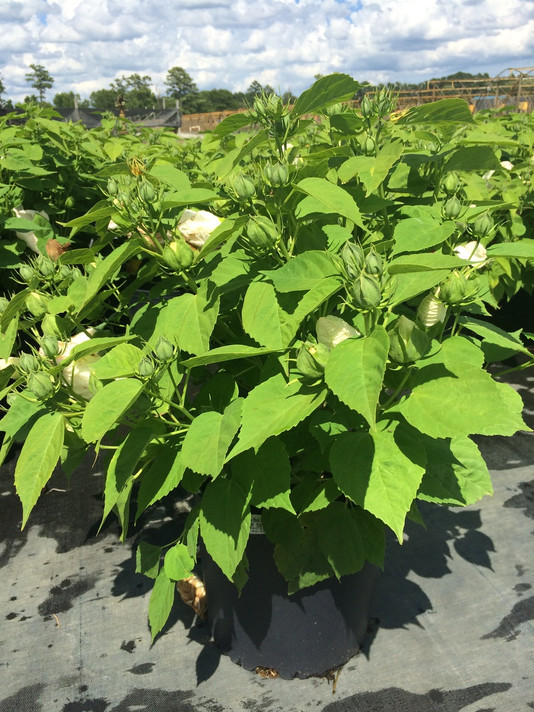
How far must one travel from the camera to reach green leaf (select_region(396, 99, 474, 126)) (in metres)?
1.37

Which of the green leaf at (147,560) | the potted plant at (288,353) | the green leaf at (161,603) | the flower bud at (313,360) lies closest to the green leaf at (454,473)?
the potted plant at (288,353)

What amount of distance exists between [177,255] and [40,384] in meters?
0.42

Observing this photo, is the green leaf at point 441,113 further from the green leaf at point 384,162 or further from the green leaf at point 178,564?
the green leaf at point 178,564

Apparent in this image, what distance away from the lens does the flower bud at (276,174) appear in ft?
4.00

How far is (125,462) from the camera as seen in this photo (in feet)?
4.33

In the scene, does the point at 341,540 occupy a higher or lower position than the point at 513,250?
lower

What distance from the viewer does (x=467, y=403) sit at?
3.60 ft

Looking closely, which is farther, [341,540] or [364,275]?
[341,540]

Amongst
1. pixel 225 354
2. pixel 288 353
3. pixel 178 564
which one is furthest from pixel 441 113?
pixel 178 564

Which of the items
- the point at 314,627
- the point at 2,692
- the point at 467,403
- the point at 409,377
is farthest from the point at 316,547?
the point at 2,692

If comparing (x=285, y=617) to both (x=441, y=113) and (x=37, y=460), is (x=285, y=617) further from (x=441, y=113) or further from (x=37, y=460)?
(x=441, y=113)

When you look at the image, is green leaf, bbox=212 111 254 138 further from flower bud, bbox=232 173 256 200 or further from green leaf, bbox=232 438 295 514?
green leaf, bbox=232 438 295 514

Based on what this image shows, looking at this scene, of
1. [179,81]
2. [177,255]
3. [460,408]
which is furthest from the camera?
[179,81]

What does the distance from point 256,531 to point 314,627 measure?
438 millimetres
